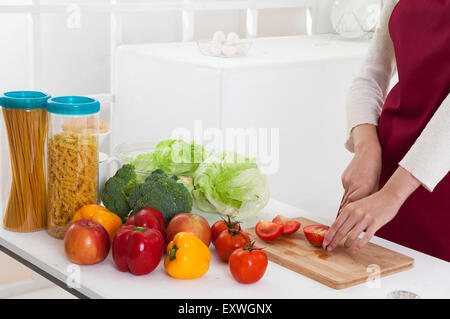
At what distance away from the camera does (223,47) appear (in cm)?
271

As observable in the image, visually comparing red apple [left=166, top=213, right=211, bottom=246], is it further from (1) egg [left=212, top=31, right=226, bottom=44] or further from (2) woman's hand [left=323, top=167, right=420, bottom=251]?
(1) egg [left=212, top=31, right=226, bottom=44]

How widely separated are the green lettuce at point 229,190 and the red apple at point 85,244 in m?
0.37

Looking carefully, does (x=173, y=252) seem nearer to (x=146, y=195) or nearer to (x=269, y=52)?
(x=146, y=195)

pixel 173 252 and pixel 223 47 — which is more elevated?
pixel 223 47

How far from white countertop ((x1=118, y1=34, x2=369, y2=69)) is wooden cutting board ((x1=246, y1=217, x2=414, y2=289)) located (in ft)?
4.06

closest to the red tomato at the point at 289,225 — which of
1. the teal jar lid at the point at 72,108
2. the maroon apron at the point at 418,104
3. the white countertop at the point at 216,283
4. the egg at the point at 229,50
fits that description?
the white countertop at the point at 216,283

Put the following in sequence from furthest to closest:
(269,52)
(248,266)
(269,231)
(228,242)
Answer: (269,52) → (269,231) → (228,242) → (248,266)

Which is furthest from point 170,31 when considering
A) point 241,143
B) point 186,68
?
point 241,143

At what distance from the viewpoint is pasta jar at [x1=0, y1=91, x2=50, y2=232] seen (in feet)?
4.46

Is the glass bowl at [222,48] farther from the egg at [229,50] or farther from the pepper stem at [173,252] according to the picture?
the pepper stem at [173,252]

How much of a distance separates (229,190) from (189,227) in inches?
10.7

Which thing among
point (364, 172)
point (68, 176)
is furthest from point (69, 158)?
point (364, 172)

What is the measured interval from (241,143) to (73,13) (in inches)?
32.9

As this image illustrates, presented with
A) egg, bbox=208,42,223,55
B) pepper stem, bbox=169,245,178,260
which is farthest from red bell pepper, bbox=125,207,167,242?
egg, bbox=208,42,223,55
